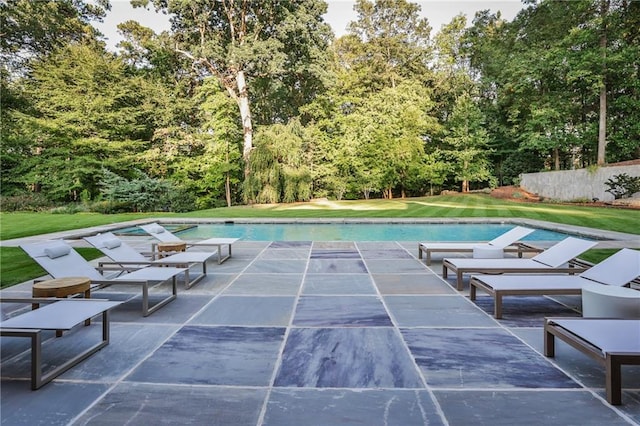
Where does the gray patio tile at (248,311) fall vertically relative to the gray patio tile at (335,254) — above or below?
below

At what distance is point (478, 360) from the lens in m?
2.91

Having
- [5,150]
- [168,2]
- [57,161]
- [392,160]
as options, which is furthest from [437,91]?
[5,150]

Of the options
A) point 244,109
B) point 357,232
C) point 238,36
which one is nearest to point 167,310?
point 357,232

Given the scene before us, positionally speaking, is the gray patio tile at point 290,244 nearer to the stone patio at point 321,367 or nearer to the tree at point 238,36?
the stone patio at point 321,367

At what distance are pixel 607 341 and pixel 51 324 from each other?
3.90 metres

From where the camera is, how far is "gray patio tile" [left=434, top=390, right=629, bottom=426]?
214cm

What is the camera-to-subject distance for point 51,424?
214 centimetres

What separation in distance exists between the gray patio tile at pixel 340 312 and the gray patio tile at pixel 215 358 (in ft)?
1.44

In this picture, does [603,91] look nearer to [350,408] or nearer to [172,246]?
[172,246]

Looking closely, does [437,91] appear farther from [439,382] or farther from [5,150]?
[439,382]

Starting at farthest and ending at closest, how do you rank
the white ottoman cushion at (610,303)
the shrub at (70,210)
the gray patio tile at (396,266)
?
the shrub at (70,210) → the gray patio tile at (396,266) → the white ottoman cushion at (610,303)

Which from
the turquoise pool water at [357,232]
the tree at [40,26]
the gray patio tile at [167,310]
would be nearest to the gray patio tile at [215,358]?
the gray patio tile at [167,310]

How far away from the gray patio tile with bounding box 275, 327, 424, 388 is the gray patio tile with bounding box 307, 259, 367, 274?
8.04ft

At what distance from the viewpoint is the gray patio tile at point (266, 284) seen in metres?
4.90
